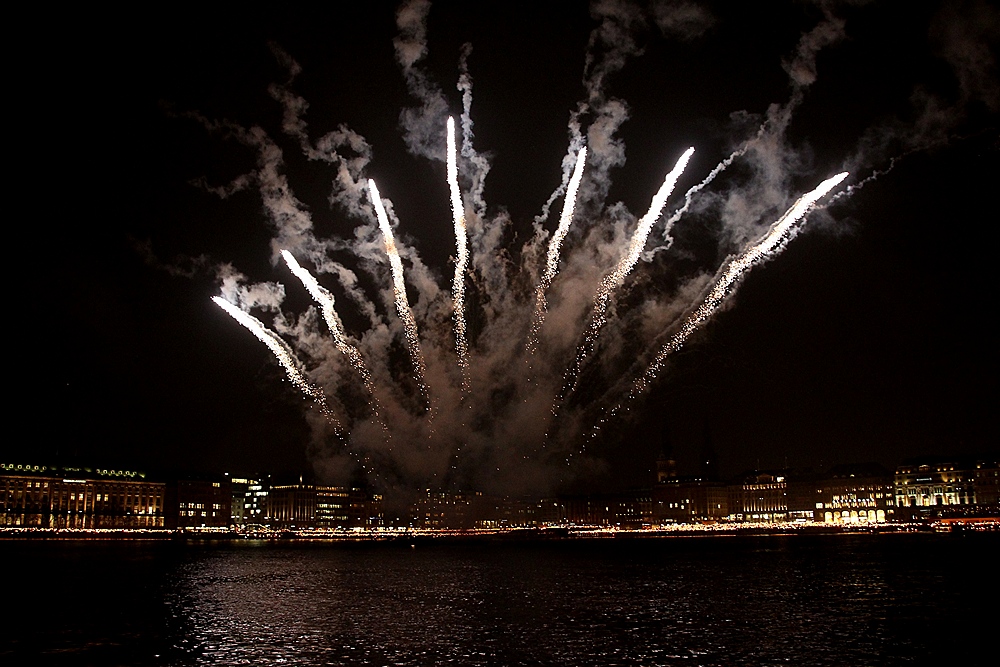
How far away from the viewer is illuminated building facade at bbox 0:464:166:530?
6496 inches

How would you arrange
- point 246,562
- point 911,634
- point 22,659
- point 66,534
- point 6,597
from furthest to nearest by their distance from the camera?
point 66,534 → point 246,562 → point 6,597 → point 911,634 → point 22,659

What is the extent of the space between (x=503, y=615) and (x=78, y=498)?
159405mm

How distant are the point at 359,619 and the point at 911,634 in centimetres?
2086

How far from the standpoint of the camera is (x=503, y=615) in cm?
3903

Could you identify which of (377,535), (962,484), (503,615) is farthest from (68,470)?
(962,484)

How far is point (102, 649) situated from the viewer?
3086 centimetres

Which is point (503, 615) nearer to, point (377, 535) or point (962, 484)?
point (377, 535)

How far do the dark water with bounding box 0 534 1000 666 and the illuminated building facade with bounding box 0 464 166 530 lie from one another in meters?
109

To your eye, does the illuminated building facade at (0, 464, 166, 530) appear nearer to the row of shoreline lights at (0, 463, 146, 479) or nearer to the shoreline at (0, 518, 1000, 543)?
the row of shoreline lights at (0, 463, 146, 479)

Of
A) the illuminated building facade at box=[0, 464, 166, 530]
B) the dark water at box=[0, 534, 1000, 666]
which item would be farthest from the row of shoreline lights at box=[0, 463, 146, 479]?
the dark water at box=[0, 534, 1000, 666]

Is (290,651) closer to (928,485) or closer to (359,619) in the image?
(359,619)

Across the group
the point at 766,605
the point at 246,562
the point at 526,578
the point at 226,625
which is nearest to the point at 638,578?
the point at 526,578

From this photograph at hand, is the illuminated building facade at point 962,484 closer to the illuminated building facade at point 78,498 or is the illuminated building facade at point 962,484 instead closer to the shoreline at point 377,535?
the shoreline at point 377,535

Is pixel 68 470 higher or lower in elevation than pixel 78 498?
higher
